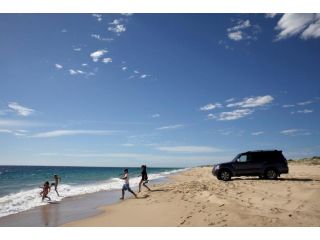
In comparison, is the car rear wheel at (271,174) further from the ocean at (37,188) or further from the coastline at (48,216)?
the ocean at (37,188)

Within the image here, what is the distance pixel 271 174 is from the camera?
22.4 meters

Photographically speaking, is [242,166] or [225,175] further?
[225,175]

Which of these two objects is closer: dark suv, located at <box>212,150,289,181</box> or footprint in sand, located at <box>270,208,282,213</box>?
footprint in sand, located at <box>270,208,282,213</box>

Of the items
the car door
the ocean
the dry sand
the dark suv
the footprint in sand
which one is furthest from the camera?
the car door

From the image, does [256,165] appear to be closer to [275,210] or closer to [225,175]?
[225,175]

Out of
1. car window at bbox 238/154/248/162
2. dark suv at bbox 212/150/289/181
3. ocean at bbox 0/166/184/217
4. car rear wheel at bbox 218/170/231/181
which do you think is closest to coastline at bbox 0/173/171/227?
ocean at bbox 0/166/184/217

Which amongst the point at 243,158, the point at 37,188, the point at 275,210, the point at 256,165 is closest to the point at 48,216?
the point at 275,210

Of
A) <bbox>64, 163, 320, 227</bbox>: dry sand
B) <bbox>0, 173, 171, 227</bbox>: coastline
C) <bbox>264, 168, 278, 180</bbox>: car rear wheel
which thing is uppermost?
<bbox>264, 168, 278, 180</bbox>: car rear wheel

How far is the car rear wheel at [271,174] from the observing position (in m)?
22.4

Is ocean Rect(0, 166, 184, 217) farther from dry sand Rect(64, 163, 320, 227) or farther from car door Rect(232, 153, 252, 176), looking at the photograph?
car door Rect(232, 153, 252, 176)

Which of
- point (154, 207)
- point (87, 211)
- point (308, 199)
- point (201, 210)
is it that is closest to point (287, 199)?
point (308, 199)

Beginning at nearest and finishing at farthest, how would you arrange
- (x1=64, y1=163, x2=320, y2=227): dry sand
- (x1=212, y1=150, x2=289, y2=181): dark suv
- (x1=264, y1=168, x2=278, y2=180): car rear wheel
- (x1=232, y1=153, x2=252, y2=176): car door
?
(x1=64, y1=163, x2=320, y2=227): dry sand → (x1=264, y1=168, x2=278, y2=180): car rear wheel → (x1=212, y1=150, x2=289, y2=181): dark suv → (x1=232, y1=153, x2=252, y2=176): car door

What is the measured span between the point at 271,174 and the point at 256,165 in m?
1.20

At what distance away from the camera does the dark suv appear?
22.5 m
